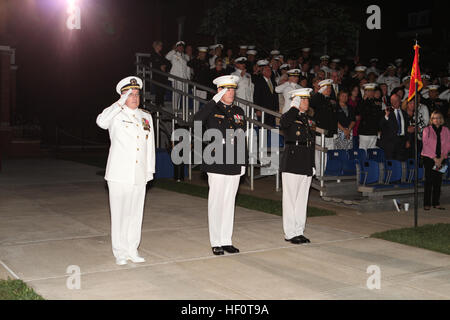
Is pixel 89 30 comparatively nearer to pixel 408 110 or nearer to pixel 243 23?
pixel 243 23

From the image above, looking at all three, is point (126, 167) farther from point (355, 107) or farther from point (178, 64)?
point (178, 64)

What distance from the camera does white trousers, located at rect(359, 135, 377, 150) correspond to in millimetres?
13383

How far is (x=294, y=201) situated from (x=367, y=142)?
556 centimetres

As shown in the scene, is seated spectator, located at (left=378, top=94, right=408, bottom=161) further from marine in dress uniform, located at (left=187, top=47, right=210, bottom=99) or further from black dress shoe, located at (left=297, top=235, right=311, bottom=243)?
black dress shoe, located at (left=297, top=235, right=311, bottom=243)

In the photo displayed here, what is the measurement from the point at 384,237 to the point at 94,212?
4735 mm

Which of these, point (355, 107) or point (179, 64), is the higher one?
point (179, 64)

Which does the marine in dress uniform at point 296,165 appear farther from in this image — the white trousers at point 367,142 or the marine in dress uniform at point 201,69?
the marine in dress uniform at point 201,69

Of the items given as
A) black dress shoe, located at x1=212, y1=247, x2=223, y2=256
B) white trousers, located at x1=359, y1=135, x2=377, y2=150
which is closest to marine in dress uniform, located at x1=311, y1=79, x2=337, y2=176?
white trousers, located at x1=359, y1=135, x2=377, y2=150

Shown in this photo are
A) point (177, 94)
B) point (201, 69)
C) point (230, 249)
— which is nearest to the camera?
point (230, 249)

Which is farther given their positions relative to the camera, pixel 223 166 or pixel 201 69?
pixel 201 69

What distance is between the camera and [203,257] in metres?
7.50

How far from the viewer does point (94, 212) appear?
34.2 ft

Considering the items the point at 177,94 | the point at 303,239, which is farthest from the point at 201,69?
the point at 303,239

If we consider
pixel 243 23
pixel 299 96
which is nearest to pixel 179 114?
pixel 243 23
